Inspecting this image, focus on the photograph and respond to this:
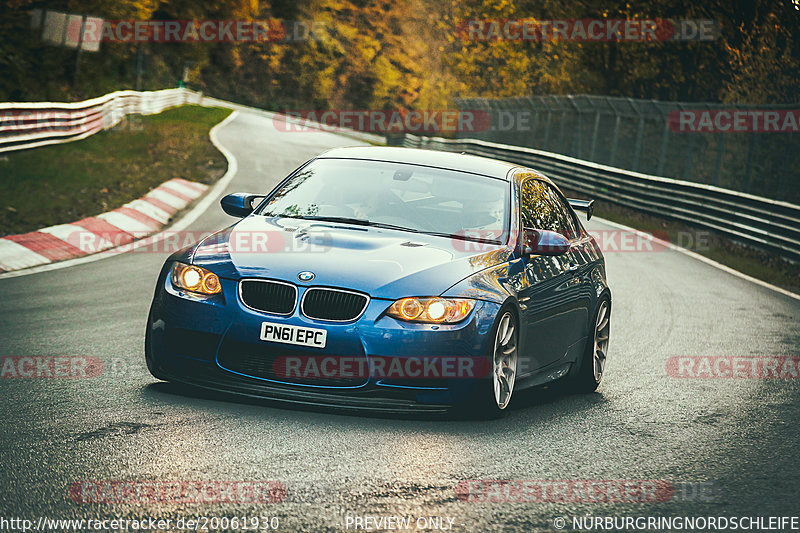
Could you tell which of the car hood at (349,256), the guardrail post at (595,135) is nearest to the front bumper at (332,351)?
the car hood at (349,256)

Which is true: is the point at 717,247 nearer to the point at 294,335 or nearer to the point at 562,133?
the point at 562,133

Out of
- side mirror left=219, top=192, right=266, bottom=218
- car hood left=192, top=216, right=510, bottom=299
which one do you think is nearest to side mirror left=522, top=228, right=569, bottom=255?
car hood left=192, top=216, right=510, bottom=299

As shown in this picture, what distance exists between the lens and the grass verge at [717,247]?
17.1 meters

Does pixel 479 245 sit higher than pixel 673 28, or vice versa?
pixel 673 28

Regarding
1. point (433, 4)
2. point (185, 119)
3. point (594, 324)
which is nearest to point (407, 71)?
point (433, 4)

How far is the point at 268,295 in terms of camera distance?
604 cm

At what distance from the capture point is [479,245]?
6.79 meters

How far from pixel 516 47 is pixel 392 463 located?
6516 centimetres

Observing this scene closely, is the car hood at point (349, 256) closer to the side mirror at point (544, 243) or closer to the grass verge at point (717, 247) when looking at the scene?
the side mirror at point (544, 243)

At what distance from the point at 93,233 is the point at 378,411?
9.39 metres

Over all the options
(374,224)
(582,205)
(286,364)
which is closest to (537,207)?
(582,205)

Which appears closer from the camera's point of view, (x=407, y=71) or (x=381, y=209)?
(x=381, y=209)

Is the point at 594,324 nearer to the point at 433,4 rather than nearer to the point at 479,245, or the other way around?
the point at 479,245

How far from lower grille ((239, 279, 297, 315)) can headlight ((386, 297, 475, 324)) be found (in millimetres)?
544
